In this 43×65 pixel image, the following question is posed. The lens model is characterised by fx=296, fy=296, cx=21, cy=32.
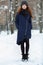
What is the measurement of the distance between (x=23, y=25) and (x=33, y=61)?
1.22 metres

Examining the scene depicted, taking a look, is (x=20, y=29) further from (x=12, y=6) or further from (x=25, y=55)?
(x=12, y=6)

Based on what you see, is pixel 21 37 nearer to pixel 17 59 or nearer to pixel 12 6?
pixel 17 59

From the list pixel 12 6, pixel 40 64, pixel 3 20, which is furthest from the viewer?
pixel 3 20

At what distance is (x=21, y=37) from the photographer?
373 inches

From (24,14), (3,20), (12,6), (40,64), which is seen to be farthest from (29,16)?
(3,20)

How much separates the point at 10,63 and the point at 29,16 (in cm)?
161

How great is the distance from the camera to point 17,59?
10117mm

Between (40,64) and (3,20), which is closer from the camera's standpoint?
(40,64)

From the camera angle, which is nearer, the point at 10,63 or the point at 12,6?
the point at 10,63

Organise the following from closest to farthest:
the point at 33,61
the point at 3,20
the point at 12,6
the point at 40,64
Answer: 1. the point at 40,64
2. the point at 33,61
3. the point at 12,6
4. the point at 3,20

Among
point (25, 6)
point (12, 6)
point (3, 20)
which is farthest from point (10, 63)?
point (3, 20)

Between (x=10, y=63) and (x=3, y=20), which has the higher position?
(x=10, y=63)

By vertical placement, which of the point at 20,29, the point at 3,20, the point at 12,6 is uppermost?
the point at 20,29

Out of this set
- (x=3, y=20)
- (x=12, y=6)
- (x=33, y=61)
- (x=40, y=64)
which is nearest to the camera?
(x=40, y=64)
